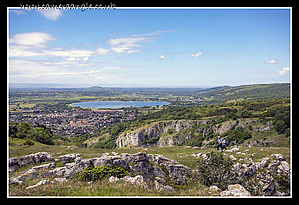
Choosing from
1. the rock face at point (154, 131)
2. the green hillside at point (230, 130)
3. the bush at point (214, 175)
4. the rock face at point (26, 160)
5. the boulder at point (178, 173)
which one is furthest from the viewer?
the rock face at point (154, 131)

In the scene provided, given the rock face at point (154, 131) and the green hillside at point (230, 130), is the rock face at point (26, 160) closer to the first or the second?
the green hillside at point (230, 130)

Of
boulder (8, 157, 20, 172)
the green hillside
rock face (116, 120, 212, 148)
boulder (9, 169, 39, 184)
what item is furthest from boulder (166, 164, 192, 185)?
rock face (116, 120, 212, 148)

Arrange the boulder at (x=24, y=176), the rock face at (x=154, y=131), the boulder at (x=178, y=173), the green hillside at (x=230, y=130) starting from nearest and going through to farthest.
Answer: the boulder at (x=24, y=176)
the boulder at (x=178, y=173)
the green hillside at (x=230, y=130)
the rock face at (x=154, y=131)

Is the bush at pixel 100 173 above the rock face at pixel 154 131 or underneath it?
above

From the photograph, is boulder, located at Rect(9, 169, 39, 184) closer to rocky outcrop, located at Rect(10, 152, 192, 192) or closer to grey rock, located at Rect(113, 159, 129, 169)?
rocky outcrop, located at Rect(10, 152, 192, 192)

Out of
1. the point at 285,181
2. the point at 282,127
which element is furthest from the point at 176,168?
the point at 282,127

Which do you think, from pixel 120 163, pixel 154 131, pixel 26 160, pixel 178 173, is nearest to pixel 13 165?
pixel 26 160

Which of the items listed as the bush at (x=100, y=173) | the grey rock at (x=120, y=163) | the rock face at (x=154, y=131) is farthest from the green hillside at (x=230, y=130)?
the bush at (x=100, y=173)
